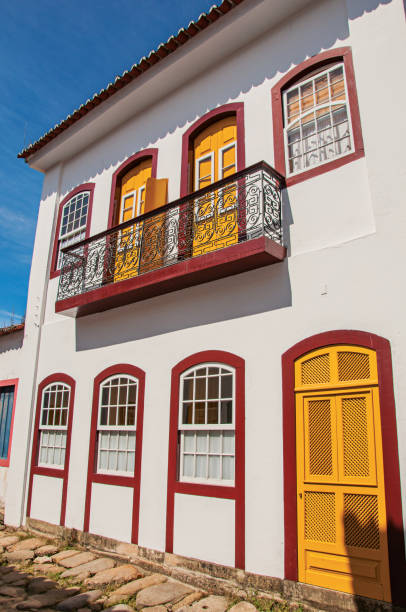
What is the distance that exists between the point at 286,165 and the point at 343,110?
38.6 inches

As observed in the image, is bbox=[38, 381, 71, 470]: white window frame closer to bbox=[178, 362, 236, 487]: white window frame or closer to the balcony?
the balcony

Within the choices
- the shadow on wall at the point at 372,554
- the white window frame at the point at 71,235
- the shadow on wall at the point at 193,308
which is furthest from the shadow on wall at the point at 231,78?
the shadow on wall at the point at 372,554

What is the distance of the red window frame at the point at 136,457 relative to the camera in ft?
22.5

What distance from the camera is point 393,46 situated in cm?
555

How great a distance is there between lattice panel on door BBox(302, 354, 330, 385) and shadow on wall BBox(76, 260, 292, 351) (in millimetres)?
805

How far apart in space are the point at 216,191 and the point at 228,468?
149 inches

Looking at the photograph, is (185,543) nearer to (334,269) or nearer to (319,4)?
(334,269)

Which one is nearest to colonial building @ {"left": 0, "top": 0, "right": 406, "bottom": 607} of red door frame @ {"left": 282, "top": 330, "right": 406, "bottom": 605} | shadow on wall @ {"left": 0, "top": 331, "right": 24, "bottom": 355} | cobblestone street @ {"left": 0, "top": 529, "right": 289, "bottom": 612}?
red door frame @ {"left": 282, "top": 330, "right": 406, "bottom": 605}

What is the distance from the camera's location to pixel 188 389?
6.66m

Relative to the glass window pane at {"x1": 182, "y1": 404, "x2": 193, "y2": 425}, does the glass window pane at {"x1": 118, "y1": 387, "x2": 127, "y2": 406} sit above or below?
above

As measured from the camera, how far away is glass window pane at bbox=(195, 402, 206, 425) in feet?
21.0

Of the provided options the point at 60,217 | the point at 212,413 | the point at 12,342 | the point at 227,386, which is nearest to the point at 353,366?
the point at 227,386

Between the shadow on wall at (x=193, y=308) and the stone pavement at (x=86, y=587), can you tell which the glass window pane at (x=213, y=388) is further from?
the stone pavement at (x=86, y=587)

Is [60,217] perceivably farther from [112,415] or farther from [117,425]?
[117,425]
